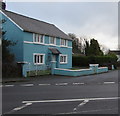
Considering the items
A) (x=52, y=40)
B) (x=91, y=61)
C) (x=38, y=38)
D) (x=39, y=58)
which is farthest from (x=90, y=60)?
(x=38, y=38)

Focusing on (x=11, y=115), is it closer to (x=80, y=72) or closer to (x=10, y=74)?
(x=10, y=74)

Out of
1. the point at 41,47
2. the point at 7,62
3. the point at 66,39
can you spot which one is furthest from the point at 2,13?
the point at 66,39

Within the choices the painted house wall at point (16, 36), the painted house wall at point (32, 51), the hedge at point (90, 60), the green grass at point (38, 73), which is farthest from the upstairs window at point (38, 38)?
the hedge at point (90, 60)

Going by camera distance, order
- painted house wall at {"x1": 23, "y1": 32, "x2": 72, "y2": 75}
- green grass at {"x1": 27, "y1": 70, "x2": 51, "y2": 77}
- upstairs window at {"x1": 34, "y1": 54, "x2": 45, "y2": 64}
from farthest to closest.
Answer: upstairs window at {"x1": 34, "y1": 54, "x2": 45, "y2": 64} < painted house wall at {"x1": 23, "y1": 32, "x2": 72, "y2": 75} < green grass at {"x1": 27, "y1": 70, "x2": 51, "y2": 77}

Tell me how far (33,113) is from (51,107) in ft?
3.82

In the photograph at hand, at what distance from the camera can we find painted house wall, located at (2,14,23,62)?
29234 mm

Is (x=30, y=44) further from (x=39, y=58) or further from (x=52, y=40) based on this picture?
(x=52, y=40)

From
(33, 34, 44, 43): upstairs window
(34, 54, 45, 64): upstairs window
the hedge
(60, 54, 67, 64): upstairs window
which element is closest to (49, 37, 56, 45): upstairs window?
(33, 34, 44, 43): upstairs window

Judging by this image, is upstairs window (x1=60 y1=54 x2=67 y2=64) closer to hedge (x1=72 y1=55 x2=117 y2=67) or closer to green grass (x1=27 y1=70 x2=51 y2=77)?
hedge (x1=72 y1=55 x2=117 y2=67)

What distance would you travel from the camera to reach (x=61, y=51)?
123 ft

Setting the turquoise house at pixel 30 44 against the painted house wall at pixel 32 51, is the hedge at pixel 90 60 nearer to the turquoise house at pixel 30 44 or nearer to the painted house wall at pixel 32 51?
the painted house wall at pixel 32 51

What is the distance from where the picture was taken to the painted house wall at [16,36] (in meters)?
29.2

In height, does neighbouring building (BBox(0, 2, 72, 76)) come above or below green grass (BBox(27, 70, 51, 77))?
above

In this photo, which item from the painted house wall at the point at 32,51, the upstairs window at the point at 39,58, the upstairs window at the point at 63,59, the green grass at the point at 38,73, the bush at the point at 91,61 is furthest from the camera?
the bush at the point at 91,61
